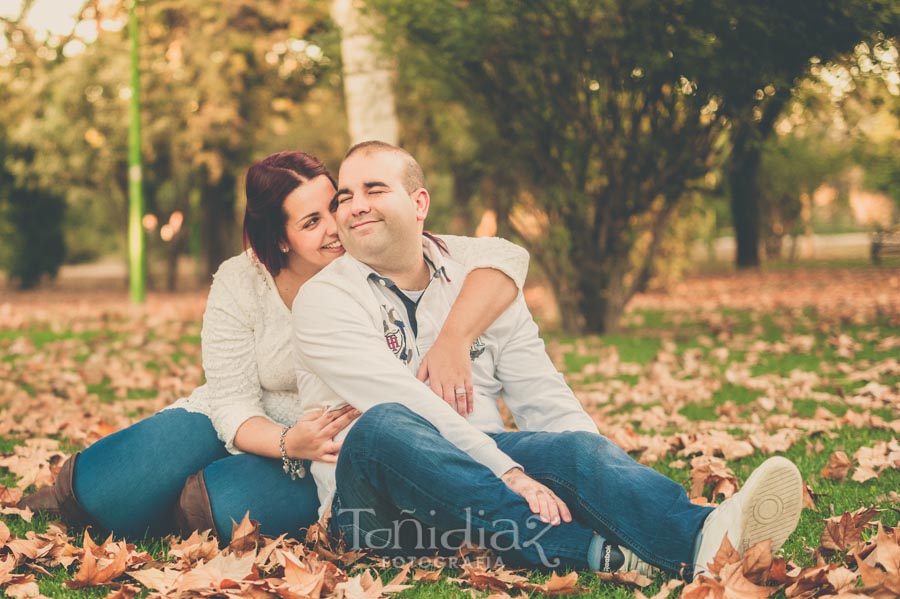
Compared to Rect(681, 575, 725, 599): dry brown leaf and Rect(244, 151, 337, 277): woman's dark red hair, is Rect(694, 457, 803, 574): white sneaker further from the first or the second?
Rect(244, 151, 337, 277): woman's dark red hair

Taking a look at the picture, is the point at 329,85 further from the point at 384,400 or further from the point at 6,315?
the point at 384,400

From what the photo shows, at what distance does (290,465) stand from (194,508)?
41cm

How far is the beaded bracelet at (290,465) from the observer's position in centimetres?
353

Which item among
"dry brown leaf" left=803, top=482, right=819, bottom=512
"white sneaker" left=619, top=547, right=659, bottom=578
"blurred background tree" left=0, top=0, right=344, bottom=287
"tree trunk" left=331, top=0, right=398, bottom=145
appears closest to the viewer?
"white sneaker" left=619, top=547, right=659, bottom=578

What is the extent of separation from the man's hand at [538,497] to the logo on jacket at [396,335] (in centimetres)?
65

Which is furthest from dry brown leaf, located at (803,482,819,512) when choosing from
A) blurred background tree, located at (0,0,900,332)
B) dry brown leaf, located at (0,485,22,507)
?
blurred background tree, located at (0,0,900,332)

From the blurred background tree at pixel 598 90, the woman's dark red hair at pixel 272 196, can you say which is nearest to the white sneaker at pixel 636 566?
the woman's dark red hair at pixel 272 196

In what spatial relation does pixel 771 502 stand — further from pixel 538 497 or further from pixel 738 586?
pixel 538 497

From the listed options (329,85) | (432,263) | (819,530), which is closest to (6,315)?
(329,85)

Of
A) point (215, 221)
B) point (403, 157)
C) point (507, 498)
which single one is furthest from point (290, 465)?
point (215, 221)

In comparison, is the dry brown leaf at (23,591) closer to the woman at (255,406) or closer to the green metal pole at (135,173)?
the woman at (255,406)

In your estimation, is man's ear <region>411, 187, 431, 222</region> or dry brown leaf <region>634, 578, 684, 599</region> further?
man's ear <region>411, 187, 431, 222</region>

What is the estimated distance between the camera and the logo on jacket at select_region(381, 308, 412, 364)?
355 cm

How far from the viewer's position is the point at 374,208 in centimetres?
350
